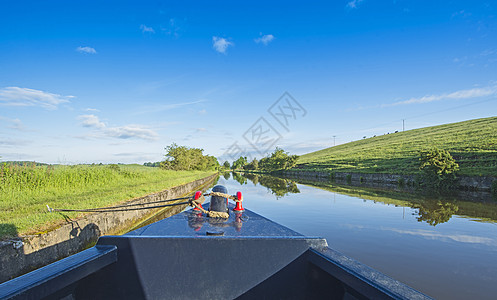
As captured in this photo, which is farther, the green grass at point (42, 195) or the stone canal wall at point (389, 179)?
the stone canal wall at point (389, 179)

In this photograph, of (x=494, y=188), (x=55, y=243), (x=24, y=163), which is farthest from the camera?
(x=494, y=188)

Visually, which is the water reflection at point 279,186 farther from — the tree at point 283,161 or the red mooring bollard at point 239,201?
the tree at point 283,161

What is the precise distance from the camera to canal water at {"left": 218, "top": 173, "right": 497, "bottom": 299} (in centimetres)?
429

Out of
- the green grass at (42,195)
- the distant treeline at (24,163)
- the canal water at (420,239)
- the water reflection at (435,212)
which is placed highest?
the distant treeline at (24,163)

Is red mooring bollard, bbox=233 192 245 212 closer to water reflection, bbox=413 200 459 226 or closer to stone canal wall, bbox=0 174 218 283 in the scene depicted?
stone canal wall, bbox=0 174 218 283

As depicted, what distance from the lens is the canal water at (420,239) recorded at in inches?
169

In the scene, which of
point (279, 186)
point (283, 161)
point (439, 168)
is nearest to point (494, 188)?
point (439, 168)

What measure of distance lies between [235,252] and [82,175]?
11.1 metres

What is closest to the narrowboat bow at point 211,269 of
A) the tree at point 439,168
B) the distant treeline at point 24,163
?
the distant treeline at point 24,163

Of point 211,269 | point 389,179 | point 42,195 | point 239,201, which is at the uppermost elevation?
point 239,201

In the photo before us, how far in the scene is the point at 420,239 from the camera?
21.5 ft

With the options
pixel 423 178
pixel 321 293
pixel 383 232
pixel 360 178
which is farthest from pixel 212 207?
pixel 360 178

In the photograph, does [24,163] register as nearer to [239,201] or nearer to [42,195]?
[42,195]

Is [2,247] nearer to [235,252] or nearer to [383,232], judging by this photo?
[235,252]
